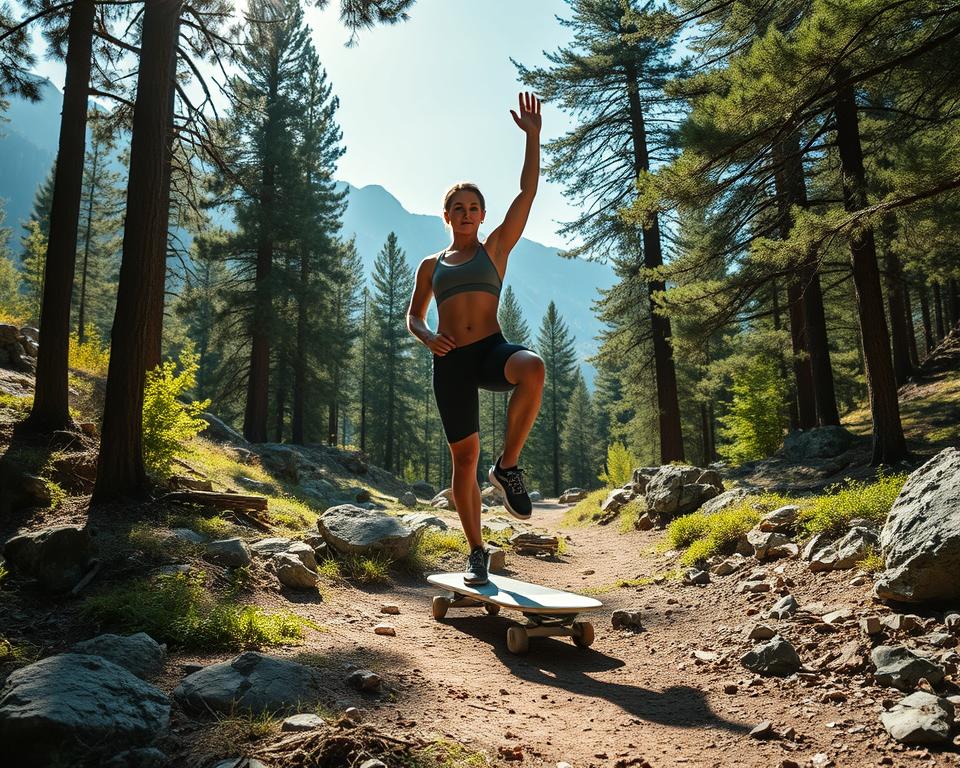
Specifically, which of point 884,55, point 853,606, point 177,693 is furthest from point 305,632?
point 884,55

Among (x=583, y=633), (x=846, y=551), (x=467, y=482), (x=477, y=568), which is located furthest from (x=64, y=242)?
(x=846, y=551)

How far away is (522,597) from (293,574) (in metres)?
1.89

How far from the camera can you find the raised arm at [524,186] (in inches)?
166

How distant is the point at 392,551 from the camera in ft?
20.0

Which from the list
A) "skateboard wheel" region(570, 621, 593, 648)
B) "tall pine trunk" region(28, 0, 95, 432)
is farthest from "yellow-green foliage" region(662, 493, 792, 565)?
"tall pine trunk" region(28, 0, 95, 432)

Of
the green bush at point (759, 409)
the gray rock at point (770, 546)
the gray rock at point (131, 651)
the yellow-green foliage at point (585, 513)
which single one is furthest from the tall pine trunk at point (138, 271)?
the green bush at point (759, 409)

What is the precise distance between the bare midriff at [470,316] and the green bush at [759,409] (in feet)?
37.2

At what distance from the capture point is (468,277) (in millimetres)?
4117

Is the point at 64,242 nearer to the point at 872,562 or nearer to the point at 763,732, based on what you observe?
the point at 763,732

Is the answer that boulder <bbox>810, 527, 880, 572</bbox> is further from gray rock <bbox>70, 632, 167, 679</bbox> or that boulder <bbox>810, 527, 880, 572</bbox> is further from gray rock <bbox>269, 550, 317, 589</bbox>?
gray rock <bbox>70, 632, 167, 679</bbox>

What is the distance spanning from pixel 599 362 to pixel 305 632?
13159 millimetres

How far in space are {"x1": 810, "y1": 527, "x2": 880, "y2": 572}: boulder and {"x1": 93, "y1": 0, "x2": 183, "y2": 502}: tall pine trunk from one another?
5764 millimetres

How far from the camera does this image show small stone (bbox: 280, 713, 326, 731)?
2.13m

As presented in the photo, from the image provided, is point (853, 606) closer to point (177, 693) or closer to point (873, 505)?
point (873, 505)
